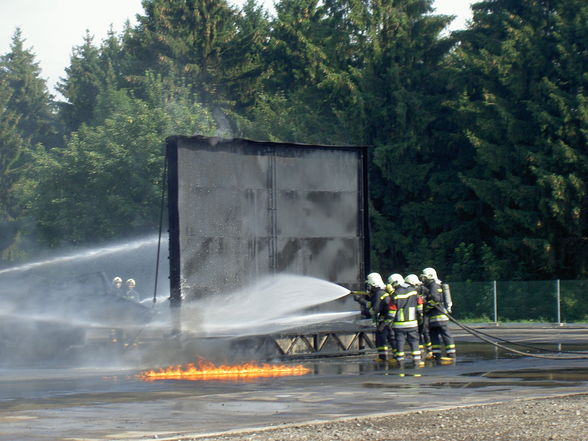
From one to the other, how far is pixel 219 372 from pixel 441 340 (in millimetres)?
4663

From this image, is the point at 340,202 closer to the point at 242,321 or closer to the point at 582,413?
the point at 242,321

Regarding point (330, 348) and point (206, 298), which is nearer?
point (206, 298)

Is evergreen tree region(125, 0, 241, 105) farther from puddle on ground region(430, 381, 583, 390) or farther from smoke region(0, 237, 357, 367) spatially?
puddle on ground region(430, 381, 583, 390)

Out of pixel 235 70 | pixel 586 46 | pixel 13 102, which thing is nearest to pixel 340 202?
pixel 586 46

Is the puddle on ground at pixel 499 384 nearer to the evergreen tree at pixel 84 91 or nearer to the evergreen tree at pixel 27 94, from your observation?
the evergreen tree at pixel 84 91

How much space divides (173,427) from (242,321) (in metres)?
8.74

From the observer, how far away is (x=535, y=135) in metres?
42.6

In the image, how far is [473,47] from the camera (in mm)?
48125

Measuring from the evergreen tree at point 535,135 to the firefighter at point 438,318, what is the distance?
20797mm

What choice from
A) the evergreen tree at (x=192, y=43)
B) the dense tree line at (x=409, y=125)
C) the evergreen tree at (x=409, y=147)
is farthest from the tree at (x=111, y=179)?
the evergreen tree at (x=192, y=43)

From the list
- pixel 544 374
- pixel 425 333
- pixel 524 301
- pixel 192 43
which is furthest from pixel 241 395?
pixel 192 43

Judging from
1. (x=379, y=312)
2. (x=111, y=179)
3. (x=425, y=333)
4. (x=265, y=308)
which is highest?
(x=111, y=179)

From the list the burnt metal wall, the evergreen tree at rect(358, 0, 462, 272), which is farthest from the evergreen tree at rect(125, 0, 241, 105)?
the burnt metal wall

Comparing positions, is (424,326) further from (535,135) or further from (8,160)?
(8,160)
